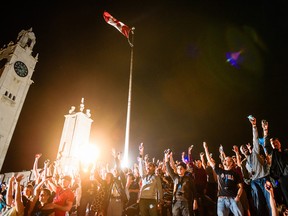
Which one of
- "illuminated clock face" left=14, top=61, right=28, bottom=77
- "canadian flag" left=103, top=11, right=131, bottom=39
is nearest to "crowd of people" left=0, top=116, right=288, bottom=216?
"canadian flag" left=103, top=11, right=131, bottom=39

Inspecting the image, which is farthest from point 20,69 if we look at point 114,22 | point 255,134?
point 255,134

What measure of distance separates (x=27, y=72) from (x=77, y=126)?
21287mm

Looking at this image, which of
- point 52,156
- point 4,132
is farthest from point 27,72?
point 52,156

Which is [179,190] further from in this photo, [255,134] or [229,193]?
[255,134]

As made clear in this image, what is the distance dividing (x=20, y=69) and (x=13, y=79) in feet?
9.00

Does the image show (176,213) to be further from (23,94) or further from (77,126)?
(23,94)

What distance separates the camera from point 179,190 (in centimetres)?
575

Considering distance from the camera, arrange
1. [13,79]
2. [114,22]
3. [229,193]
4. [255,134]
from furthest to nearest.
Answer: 1. [13,79]
2. [114,22]
3. [255,134]
4. [229,193]

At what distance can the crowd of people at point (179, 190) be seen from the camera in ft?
15.8

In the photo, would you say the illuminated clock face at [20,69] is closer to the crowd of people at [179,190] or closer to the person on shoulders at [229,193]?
the crowd of people at [179,190]

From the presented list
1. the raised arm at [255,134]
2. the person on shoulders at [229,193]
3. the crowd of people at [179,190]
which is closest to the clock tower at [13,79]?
the crowd of people at [179,190]

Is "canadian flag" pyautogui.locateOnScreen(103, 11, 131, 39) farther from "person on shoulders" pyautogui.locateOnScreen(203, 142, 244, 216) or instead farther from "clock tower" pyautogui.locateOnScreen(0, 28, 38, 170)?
"clock tower" pyautogui.locateOnScreen(0, 28, 38, 170)

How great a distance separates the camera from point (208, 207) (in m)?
7.09

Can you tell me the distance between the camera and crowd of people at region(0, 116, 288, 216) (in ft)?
15.8
